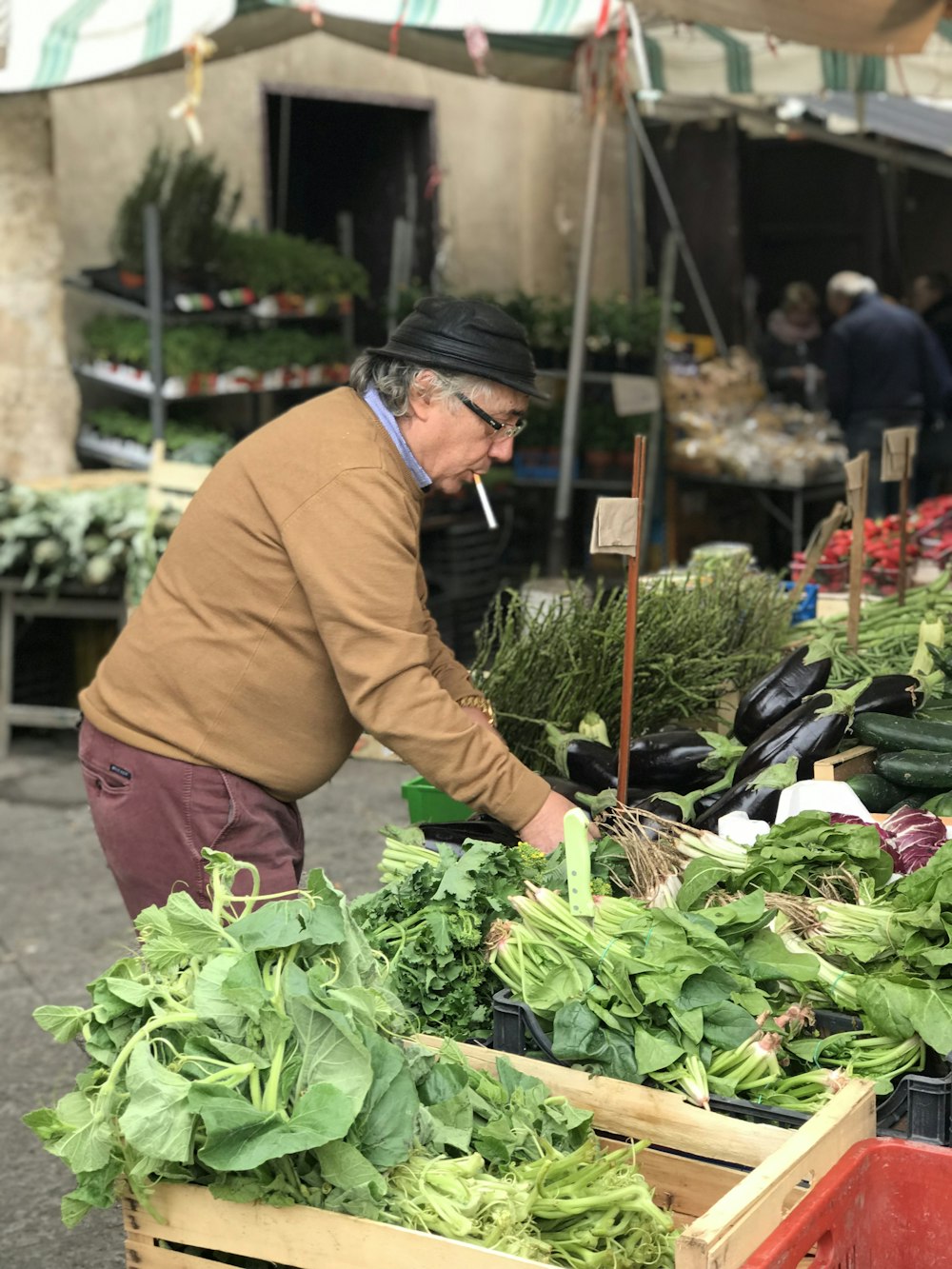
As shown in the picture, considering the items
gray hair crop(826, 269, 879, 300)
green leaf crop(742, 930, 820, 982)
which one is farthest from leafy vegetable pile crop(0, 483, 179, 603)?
gray hair crop(826, 269, 879, 300)

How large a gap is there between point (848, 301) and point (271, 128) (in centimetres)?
414

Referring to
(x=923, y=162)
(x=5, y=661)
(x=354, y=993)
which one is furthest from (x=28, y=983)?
(x=923, y=162)

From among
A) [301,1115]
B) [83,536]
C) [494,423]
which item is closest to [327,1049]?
[301,1115]

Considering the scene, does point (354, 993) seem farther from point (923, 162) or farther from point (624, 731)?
point (923, 162)

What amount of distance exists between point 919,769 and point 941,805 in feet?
0.31

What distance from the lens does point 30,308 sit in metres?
7.35

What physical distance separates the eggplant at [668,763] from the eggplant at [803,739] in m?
0.11

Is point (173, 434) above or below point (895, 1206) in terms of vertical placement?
above

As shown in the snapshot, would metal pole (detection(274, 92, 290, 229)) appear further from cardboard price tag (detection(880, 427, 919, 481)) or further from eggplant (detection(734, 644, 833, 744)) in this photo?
eggplant (detection(734, 644, 833, 744))

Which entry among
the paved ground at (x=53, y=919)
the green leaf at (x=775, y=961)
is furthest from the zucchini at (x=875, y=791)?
the paved ground at (x=53, y=919)

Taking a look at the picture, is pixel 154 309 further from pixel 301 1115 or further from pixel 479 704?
pixel 301 1115

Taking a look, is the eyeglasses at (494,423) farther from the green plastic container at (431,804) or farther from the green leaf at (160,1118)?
the green leaf at (160,1118)

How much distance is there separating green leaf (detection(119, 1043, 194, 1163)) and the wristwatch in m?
1.60

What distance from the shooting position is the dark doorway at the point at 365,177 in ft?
33.5
